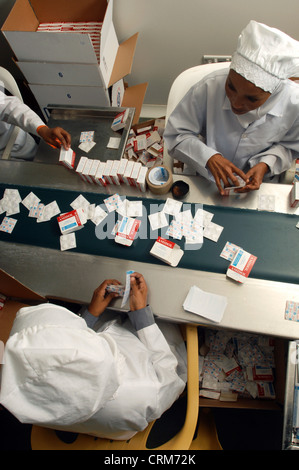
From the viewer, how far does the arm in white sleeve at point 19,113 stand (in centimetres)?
181

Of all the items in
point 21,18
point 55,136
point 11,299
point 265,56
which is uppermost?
point 21,18

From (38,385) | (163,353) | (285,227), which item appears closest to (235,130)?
(285,227)

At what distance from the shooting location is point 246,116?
134 cm

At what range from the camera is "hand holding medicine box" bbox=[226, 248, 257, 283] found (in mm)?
1284

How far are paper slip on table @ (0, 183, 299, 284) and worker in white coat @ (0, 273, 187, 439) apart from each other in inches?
11.6

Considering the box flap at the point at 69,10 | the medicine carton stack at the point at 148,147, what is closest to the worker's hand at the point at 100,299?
the medicine carton stack at the point at 148,147

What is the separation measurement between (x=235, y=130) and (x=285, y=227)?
1.98 ft

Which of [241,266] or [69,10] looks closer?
[241,266]

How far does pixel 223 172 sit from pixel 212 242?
14.8 inches

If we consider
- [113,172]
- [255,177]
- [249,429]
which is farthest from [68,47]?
Answer: [249,429]

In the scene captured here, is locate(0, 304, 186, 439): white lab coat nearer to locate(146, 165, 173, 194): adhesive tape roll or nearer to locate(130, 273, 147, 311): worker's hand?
locate(130, 273, 147, 311): worker's hand

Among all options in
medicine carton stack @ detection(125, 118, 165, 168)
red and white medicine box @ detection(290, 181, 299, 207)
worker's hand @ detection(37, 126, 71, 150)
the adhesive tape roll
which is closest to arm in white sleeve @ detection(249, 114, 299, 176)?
red and white medicine box @ detection(290, 181, 299, 207)

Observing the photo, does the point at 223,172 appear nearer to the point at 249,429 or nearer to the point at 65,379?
the point at 65,379

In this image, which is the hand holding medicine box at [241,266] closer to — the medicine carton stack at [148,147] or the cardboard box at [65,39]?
the medicine carton stack at [148,147]
